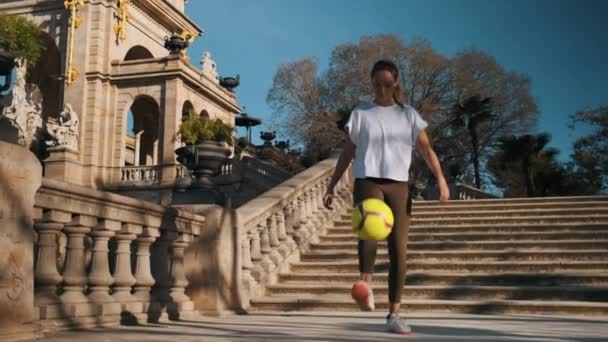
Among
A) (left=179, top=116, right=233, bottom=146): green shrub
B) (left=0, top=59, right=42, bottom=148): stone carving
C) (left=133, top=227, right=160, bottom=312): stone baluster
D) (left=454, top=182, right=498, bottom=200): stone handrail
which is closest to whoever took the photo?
(left=133, top=227, right=160, bottom=312): stone baluster

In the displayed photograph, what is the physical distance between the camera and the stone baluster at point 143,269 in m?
5.55

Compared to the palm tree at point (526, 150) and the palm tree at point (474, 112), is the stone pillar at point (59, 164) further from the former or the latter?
the palm tree at point (474, 112)

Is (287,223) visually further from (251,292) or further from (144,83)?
(144,83)

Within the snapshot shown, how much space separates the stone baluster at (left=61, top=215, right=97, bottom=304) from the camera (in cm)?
470

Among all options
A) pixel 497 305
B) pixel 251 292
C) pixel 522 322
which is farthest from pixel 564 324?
pixel 251 292

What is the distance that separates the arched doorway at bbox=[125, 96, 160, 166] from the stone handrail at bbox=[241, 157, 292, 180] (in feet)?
50.8

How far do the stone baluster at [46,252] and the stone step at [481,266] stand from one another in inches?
181

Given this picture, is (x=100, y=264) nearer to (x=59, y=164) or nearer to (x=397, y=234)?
(x=397, y=234)

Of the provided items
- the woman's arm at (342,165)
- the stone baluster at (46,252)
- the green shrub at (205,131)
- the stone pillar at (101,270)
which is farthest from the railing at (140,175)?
the woman's arm at (342,165)

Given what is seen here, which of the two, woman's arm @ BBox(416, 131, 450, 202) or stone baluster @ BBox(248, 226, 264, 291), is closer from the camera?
woman's arm @ BBox(416, 131, 450, 202)

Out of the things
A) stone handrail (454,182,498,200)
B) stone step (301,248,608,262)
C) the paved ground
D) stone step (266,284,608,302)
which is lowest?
the paved ground

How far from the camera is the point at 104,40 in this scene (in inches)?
1387

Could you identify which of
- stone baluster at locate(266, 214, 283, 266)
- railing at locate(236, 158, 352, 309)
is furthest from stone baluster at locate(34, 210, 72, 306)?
stone baluster at locate(266, 214, 283, 266)

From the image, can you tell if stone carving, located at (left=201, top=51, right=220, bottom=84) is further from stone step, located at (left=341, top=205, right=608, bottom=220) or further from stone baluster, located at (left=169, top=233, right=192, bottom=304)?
stone baluster, located at (left=169, top=233, right=192, bottom=304)
